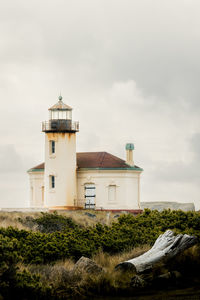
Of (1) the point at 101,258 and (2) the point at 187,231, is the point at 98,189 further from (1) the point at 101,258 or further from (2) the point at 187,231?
(1) the point at 101,258

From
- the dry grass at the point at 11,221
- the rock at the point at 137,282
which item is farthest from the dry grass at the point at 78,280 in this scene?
the dry grass at the point at 11,221

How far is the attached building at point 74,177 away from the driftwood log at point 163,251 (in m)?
24.1

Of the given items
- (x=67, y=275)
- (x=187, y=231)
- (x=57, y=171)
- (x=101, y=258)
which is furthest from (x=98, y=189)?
(x=67, y=275)

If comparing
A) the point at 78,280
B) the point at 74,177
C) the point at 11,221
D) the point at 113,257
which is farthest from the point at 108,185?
the point at 78,280

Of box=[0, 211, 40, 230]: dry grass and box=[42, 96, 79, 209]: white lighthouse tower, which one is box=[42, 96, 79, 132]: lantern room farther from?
box=[0, 211, 40, 230]: dry grass

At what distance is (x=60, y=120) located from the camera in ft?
129

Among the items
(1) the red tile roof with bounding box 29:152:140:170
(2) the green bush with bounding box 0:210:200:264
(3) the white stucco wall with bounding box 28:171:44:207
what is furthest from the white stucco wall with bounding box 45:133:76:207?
(2) the green bush with bounding box 0:210:200:264

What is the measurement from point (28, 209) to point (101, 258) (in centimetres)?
2446

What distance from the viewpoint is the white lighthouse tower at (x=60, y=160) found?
38656 millimetres

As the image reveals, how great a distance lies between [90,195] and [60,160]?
10.6 feet

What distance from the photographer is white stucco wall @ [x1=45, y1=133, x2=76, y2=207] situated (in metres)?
38.6

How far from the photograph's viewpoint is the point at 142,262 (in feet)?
44.5

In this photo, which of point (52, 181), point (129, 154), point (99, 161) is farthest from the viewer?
point (129, 154)

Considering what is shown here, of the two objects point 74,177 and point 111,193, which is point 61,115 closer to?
point 74,177
